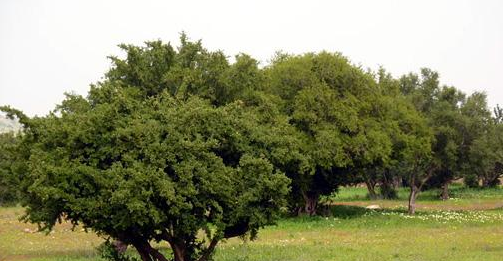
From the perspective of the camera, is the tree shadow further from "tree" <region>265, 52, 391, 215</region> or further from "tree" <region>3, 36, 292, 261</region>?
"tree" <region>3, 36, 292, 261</region>

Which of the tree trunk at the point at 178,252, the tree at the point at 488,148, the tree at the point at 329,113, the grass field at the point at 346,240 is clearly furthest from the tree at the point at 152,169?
the tree at the point at 488,148

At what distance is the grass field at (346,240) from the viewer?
2708 cm

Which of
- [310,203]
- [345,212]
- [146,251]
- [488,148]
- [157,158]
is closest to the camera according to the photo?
[157,158]

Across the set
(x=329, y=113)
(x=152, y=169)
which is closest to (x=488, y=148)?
(x=329, y=113)

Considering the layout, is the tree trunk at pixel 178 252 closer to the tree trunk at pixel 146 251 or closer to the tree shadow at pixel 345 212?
the tree trunk at pixel 146 251

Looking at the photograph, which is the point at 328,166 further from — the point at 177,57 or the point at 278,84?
the point at 177,57

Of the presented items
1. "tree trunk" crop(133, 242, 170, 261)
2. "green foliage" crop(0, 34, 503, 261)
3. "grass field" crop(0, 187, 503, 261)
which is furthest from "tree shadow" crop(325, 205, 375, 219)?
"tree trunk" crop(133, 242, 170, 261)

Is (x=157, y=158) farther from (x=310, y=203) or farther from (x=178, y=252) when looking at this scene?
(x=310, y=203)

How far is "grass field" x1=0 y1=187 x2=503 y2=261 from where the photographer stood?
2708cm

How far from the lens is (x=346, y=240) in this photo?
33.3 m

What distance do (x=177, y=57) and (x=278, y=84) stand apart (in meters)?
18.0

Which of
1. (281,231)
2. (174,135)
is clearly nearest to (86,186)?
(174,135)

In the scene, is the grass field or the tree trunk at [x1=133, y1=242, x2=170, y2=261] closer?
the tree trunk at [x1=133, y1=242, x2=170, y2=261]

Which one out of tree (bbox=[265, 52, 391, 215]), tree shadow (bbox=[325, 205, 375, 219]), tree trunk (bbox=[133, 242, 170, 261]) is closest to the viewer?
tree trunk (bbox=[133, 242, 170, 261])
